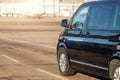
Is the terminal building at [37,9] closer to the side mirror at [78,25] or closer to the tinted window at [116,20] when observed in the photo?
the side mirror at [78,25]

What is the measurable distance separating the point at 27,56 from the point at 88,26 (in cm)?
803

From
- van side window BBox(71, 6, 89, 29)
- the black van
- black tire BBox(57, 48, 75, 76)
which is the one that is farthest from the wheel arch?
black tire BBox(57, 48, 75, 76)

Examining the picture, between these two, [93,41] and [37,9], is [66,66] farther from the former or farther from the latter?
[37,9]

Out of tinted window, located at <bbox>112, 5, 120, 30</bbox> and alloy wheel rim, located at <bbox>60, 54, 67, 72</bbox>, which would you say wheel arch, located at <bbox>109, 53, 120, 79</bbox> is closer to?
tinted window, located at <bbox>112, 5, 120, 30</bbox>

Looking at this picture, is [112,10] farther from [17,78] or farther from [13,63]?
[13,63]

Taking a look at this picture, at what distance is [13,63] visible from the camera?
1684 centimetres

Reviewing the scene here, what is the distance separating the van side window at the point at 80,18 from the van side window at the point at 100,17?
37 cm

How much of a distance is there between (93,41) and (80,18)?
55.6 inches

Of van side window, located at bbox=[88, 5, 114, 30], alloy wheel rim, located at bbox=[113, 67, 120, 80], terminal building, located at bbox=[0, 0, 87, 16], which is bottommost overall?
terminal building, located at bbox=[0, 0, 87, 16]

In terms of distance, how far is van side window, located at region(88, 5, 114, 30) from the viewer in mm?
10906

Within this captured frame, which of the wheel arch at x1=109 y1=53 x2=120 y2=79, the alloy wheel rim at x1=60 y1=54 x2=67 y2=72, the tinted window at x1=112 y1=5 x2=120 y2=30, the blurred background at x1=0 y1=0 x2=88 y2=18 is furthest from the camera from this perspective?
the blurred background at x1=0 y1=0 x2=88 y2=18

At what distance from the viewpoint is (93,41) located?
11.3 metres

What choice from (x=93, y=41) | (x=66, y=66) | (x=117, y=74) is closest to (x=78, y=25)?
(x=93, y=41)

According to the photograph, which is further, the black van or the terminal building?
the terminal building
